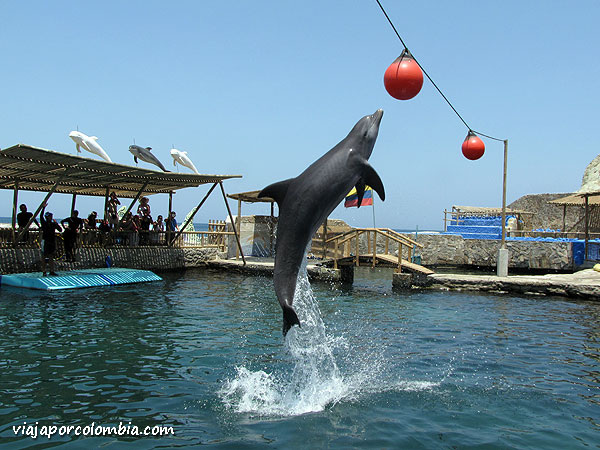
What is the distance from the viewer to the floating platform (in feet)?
42.5

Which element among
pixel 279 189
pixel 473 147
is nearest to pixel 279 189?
pixel 279 189

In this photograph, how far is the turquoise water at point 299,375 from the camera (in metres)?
4.75

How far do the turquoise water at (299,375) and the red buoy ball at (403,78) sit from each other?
2.98 meters

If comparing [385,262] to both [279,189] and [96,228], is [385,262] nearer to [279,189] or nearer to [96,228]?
[96,228]

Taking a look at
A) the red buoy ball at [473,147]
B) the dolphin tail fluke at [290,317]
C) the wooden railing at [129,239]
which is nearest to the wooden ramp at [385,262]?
the red buoy ball at [473,147]

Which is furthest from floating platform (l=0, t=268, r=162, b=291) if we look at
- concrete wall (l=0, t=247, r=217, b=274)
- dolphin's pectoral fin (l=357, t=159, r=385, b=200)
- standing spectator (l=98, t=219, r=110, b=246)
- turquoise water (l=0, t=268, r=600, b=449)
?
dolphin's pectoral fin (l=357, t=159, r=385, b=200)

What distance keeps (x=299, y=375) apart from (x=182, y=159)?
1298 centimetres

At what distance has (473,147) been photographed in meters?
11.0

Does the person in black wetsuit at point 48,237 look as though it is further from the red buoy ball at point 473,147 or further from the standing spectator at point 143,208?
the red buoy ball at point 473,147

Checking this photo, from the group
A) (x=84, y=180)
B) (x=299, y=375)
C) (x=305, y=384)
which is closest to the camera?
(x=305, y=384)

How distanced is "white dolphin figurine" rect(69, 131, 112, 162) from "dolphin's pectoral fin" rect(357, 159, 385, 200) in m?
12.2

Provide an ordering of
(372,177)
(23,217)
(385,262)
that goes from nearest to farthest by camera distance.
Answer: (372,177) < (23,217) < (385,262)

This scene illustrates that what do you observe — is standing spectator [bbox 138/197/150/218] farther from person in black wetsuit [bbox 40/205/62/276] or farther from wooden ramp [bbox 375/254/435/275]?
wooden ramp [bbox 375/254/435/275]

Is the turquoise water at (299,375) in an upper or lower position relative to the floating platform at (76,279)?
lower
